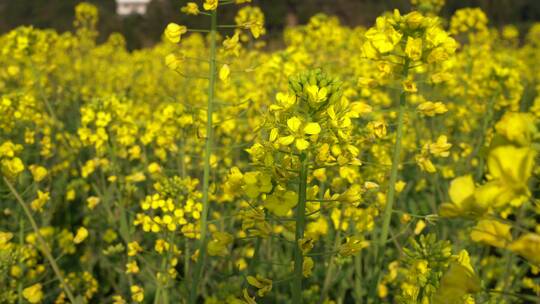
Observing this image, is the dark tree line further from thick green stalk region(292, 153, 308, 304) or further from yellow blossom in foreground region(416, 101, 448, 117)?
thick green stalk region(292, 153, 308, 304)

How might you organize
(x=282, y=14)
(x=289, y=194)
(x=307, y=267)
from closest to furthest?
(x=289, y=194), (x=307, y=267), (x=282, y=14)

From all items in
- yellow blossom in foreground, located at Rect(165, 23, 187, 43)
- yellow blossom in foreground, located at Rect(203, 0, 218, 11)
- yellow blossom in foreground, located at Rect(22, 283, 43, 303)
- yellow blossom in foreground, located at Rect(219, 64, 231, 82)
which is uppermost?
yellow blossom in foreground, located at Rect(203, 0, 218, 11)

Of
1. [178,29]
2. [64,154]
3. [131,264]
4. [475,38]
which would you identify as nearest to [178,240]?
[131,264]

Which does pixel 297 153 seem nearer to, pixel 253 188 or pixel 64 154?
pixel 253 188

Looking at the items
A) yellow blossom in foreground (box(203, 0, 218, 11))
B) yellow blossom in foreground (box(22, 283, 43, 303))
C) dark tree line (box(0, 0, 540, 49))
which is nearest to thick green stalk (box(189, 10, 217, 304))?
yellow blossom in foreground (box(203, 0, 218, 11))

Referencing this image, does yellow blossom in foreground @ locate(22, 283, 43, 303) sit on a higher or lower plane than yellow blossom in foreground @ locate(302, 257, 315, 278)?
lower

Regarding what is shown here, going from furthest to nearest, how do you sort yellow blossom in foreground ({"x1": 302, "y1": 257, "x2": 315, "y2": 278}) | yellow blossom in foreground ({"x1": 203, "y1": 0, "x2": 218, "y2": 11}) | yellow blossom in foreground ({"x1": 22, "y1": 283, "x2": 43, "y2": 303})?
yellow blossom in foreground ({"x1": 22, "y1": 283, "x2": 43, "y2": 303}) → yellow blossom in foreground ({"x1": 203, "y1": 0, "x2": 218, "y2": 11}) → yellow blossom in foreground ({"x1": 302, "y1": 257, "x2": 315, "y2": 278})

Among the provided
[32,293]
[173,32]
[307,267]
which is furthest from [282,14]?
[307,267]

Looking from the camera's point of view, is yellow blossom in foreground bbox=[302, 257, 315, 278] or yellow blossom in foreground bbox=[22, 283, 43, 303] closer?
yellow blossom in foreground bbox=[302, 257, 315, 278]

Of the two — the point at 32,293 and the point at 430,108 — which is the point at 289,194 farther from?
the point at 32,293

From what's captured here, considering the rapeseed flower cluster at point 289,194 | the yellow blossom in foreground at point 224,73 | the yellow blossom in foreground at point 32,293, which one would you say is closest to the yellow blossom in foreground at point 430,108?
the rapeseed flower cluster at point 289,194

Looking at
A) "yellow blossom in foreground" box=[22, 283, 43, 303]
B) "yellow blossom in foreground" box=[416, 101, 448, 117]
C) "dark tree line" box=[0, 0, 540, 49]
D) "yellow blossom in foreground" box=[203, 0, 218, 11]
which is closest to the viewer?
"yellow blossom in foreground" box=[203, 0, 218, 11]

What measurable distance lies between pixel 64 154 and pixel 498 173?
4.27 meters

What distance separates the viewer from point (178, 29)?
234 centimetres
